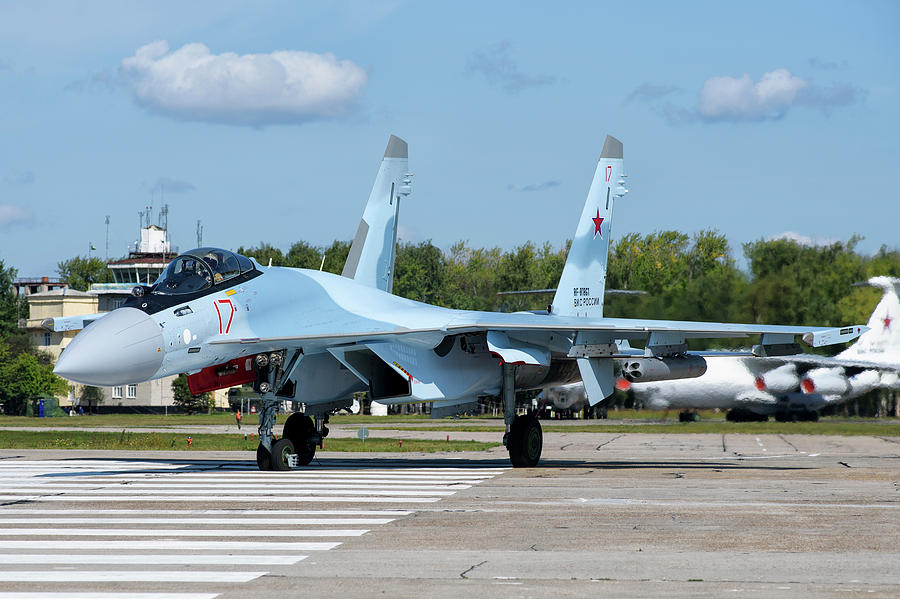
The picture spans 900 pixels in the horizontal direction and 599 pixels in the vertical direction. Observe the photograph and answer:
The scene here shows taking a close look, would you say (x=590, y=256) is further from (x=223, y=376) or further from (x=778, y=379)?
(x=778, y=379)

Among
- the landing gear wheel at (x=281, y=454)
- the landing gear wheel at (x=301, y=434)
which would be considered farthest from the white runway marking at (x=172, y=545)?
the landing gear wheel at (x=301, y=434)

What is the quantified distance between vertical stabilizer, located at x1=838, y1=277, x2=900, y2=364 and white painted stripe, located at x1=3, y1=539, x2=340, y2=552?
4016 centimetres

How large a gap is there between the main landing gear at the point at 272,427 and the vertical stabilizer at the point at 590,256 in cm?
585

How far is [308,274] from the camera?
1850cm

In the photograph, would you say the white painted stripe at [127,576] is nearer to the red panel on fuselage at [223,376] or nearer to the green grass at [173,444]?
the red panel on fuselage at [223,376]

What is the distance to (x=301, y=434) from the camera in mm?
19250

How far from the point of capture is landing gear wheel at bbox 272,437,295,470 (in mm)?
18250

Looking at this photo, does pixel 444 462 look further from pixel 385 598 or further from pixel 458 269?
pixel 458 269

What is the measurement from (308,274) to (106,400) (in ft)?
251

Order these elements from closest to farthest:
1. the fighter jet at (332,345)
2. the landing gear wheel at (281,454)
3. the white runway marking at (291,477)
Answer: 1. the fighter jet at (332,345)
2. the white runway marking at (291,477)
3. the landing gear wheel at (281,454)

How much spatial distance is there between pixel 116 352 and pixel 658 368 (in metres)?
9.47

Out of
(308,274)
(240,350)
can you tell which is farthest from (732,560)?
(308,274)

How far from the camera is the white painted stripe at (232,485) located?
15172 millimetres

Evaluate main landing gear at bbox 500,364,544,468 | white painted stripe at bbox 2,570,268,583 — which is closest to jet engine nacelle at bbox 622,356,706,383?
main landing gear at bbox 500,364,544,468
